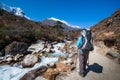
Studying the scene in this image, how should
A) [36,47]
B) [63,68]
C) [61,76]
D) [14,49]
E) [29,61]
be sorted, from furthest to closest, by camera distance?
[36,47], [14,49], [29,61], [63,68], [61,76]

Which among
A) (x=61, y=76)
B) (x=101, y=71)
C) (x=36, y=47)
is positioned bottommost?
(x=61, y=76)

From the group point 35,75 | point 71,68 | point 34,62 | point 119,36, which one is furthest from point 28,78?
Answer: point 119,36

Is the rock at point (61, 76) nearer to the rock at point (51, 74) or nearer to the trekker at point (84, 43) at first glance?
the rock at point (51, 74)

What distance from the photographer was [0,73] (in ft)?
39.3

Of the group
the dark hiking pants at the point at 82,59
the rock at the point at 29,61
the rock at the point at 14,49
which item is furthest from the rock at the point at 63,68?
the rock at the point at 14,49

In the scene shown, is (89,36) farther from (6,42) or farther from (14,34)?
(14,34)

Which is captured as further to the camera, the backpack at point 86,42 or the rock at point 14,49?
the rock at point 14,49

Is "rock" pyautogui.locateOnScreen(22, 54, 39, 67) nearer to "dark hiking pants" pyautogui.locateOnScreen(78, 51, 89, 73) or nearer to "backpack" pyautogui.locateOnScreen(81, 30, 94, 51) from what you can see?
"dark hiking pants" pyautogui.locateOnScreen(78, 51, 89, 73)

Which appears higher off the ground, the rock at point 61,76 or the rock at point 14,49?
the rock at point 14,49

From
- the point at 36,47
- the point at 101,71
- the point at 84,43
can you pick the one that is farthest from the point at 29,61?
the point at 36,47

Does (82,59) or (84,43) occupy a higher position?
(84,43)

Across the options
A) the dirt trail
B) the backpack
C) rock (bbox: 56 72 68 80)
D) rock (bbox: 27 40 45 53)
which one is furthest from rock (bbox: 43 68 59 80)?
rock (bbox: 27 40 45 53)

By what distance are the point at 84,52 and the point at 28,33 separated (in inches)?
694

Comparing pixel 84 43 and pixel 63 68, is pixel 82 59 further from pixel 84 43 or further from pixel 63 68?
pixel 63 68
